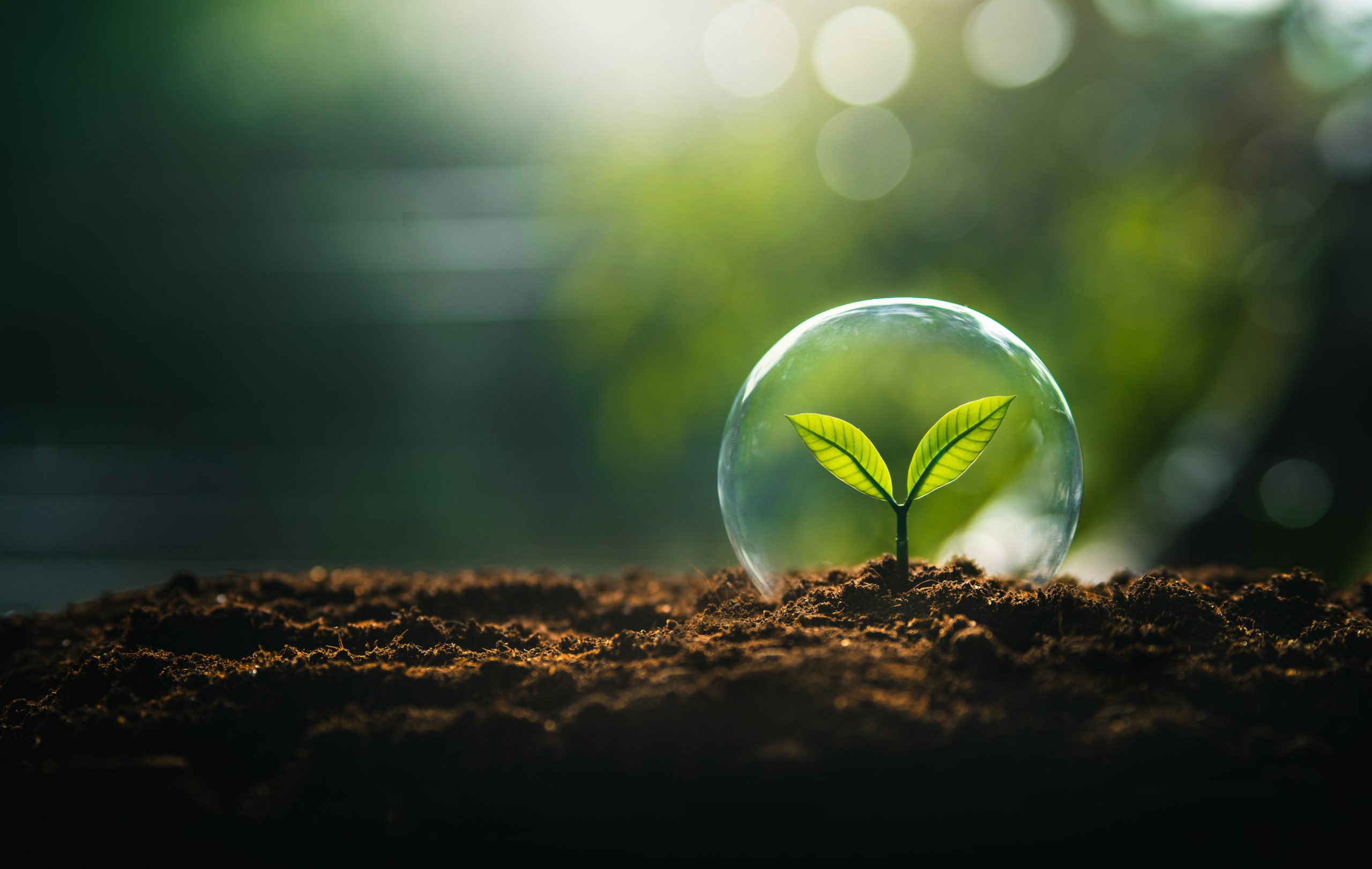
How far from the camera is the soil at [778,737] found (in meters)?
0.93

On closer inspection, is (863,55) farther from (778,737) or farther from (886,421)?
(778,737)

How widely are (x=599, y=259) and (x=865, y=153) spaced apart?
1405mm

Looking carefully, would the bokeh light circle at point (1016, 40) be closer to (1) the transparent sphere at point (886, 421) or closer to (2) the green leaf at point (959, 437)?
(1) the transparent sphere at point (886, 421)

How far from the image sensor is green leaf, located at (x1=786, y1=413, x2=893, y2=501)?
4.84ft

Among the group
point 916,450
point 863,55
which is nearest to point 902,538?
point 916,450

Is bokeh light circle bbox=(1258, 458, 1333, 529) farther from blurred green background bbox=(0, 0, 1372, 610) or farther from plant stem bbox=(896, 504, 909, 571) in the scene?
plant stem bbox=(896, 504, 909, 571)

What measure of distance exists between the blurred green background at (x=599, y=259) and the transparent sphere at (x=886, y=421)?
269 cm

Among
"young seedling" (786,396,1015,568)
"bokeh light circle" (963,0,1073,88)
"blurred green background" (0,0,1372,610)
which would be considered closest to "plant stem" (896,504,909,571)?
"young seedling" (786,396,1015,568)

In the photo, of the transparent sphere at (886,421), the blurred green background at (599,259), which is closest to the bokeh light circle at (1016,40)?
the blurred green background at (599,259)

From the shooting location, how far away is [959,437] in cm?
146

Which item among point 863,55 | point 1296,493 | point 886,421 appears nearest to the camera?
point 886,421

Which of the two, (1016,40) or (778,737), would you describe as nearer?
(778,737)

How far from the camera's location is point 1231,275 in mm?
4152

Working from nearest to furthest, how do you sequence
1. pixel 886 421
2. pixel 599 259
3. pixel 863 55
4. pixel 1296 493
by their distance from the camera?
pixel 886 421 < pixel 1296 493 < pixel 863 55 < pixel 599 259
